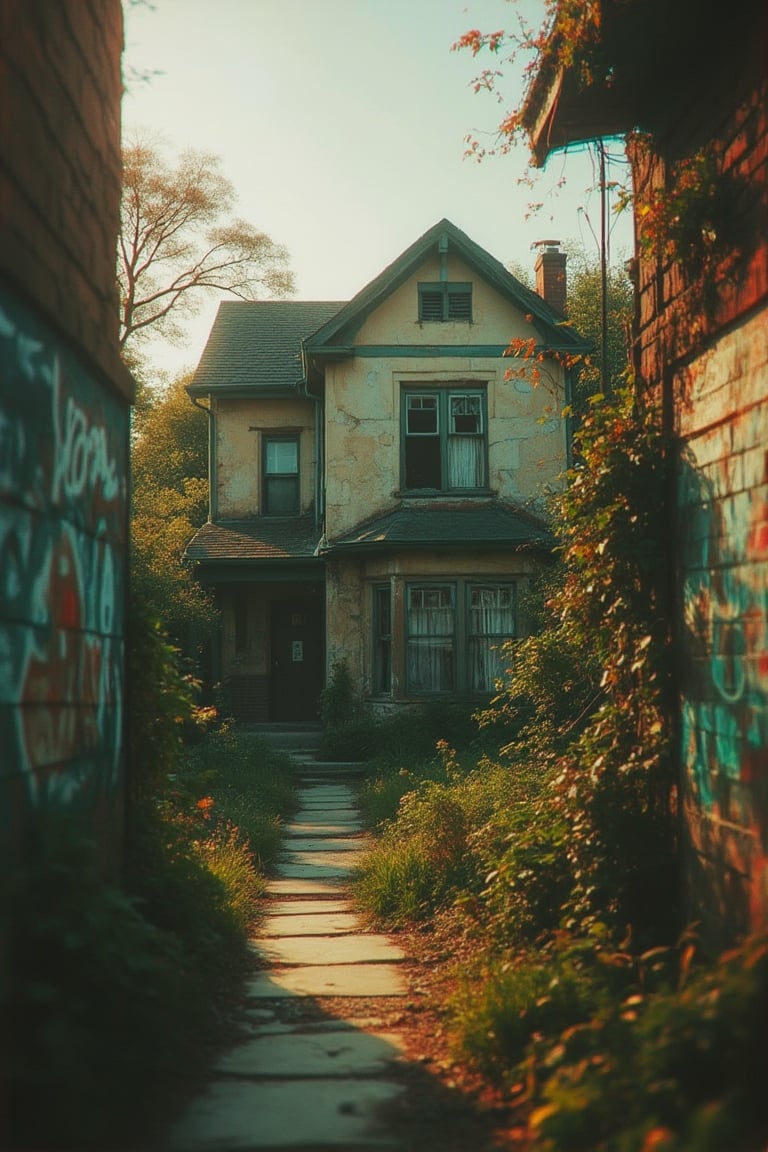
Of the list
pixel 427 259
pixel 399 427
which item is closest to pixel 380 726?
pixel 399 427

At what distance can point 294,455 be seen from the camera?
22219mm

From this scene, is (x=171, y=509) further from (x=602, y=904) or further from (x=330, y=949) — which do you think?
(x=602, y=904)

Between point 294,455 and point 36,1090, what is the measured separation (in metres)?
19.2

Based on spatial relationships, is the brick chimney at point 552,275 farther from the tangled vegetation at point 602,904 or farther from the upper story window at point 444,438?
the tangled vegetation at point 602,904

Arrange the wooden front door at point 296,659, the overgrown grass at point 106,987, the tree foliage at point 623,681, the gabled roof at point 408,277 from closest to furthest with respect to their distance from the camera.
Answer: the overgrown grass at point 106,987 → the tree foliage at point 623,681 → the gabled roof at point 408,277 → the wooden front door at point 296,659

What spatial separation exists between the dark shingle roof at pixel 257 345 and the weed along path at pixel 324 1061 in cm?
1470

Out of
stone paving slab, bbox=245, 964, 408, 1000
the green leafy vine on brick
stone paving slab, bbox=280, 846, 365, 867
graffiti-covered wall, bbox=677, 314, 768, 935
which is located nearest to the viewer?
graffiti-covered wall, bbox=677, 314, 768, 935

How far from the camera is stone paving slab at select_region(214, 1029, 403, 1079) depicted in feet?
16.3

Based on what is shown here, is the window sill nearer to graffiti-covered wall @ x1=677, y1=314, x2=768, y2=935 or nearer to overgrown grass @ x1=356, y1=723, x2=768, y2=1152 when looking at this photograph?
overgrown grass @ x1=356, y1=723, x2=768, y2=1152

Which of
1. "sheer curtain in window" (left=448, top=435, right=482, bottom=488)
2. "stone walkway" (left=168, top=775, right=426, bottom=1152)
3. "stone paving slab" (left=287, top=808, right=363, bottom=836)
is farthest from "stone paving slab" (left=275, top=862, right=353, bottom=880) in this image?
"sheer curtain in window" (left=448, top=435, right=482, bottom=488)

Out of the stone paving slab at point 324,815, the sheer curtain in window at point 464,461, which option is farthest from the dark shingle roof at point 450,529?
the stone paving slab at point 324,815

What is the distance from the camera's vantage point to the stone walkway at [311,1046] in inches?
165

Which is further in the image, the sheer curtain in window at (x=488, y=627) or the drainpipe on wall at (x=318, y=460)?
the drainpipe on wall at (x=318, y=460)

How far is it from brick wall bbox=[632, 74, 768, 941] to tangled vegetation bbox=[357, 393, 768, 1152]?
0.27 metres
